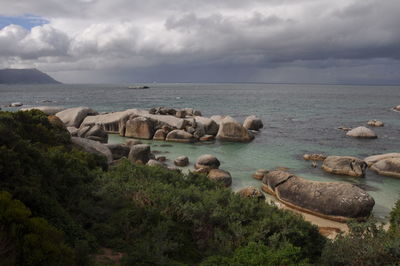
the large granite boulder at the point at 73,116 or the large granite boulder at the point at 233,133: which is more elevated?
the large granite boulder at the point at 73,116

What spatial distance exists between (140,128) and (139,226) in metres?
26.5

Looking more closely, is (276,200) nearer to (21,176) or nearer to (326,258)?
(326,258)

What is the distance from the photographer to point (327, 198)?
51.2ft

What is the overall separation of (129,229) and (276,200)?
1097 centimetres

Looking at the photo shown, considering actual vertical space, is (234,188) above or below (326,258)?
below

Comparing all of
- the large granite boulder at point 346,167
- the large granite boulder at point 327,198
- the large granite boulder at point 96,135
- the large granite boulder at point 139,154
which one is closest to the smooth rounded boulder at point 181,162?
the large granite boulder at point 139,154

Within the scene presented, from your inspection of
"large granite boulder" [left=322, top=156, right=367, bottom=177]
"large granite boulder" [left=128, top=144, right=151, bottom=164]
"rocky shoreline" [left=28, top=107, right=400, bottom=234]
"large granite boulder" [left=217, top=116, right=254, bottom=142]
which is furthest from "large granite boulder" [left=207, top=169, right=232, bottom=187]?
"large granite boulder" [left=217, top=116, right=254, bottom=142]

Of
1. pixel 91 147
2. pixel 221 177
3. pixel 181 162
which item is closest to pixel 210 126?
pixel 181 162

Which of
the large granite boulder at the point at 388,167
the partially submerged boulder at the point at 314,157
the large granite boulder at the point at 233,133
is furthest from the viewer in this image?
the large granite boulder at the point at 233,133

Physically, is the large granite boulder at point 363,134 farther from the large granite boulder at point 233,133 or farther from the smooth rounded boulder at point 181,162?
the smooth rounded boulder at point 181,162

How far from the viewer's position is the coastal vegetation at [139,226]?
209 inches

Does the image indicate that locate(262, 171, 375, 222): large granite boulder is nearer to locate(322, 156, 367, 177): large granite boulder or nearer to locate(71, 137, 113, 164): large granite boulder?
locate(322, 156, 367, 177): large granite boulder

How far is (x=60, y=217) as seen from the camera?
6.98m

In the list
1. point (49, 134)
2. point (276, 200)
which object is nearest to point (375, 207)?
point (276, 200)
